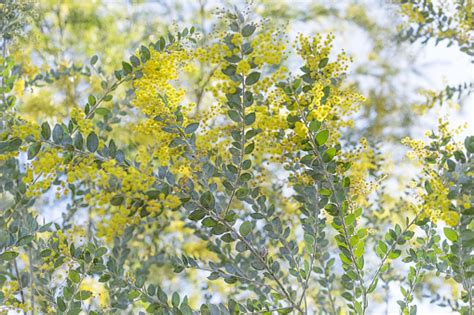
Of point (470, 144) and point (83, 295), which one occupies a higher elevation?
point (470, 144)

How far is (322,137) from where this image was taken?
104cm

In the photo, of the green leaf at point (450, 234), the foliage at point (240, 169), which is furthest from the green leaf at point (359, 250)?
the green leaf at point (450, 234)

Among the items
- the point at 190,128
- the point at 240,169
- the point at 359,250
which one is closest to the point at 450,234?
the point at 359,250

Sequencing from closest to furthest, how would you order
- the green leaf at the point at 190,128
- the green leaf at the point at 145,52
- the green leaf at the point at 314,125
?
the green leaf at the point at 314,125 < the green leaf at the point at 190,128 < the green leaf at the point at 145,52

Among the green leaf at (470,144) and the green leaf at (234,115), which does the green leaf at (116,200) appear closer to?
the green leaf at (234,115)

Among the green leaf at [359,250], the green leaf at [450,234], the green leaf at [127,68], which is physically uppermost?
the green leaf at [127,68]

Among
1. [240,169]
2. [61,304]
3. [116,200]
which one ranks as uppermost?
[240,169]

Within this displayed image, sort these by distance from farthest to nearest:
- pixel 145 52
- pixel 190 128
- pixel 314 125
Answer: pixel 145 52, pixel 190 128, pixel 314 125

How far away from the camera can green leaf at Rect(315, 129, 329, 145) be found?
1.03 m

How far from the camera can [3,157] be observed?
3.56 feet

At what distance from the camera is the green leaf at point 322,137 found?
3.39ft

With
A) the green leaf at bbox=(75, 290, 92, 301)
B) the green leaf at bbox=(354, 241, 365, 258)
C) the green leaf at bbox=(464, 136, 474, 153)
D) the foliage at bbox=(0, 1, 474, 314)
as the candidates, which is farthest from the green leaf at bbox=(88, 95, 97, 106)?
the green leaf at bbox=(464, 136, 474, 153)

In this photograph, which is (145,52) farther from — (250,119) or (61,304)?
(61,304)

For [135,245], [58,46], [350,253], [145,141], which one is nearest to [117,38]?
[58,46]
